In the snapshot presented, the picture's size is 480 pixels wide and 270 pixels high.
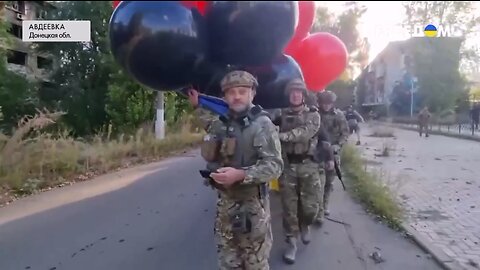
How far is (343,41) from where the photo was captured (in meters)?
4.16

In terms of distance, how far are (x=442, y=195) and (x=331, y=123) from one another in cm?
313

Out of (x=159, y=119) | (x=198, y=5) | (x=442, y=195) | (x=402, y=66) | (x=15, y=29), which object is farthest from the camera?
(x=402, y=66)

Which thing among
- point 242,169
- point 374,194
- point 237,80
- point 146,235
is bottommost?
point 146,235

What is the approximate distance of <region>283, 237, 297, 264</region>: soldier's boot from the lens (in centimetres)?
385

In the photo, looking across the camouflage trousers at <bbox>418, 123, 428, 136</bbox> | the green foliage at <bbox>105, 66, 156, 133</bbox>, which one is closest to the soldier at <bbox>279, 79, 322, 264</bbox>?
the green foliage at <bbox>105, 66, 156, 133</bbox>

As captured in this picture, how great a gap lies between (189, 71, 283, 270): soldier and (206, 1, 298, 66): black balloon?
5.3 inches

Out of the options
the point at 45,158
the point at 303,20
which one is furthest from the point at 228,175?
the point at 45,158

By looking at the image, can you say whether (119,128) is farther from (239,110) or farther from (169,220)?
(239,110)

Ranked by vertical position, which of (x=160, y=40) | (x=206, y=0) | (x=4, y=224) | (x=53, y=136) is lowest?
(x=4, y=224)

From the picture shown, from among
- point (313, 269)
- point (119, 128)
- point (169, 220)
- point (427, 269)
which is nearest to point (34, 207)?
point (169, 220)

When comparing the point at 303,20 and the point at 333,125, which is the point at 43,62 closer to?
the point at 333,125

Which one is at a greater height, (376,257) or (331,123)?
(331,123)

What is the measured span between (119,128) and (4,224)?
7.96 meters

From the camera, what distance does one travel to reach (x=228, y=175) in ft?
7.83
